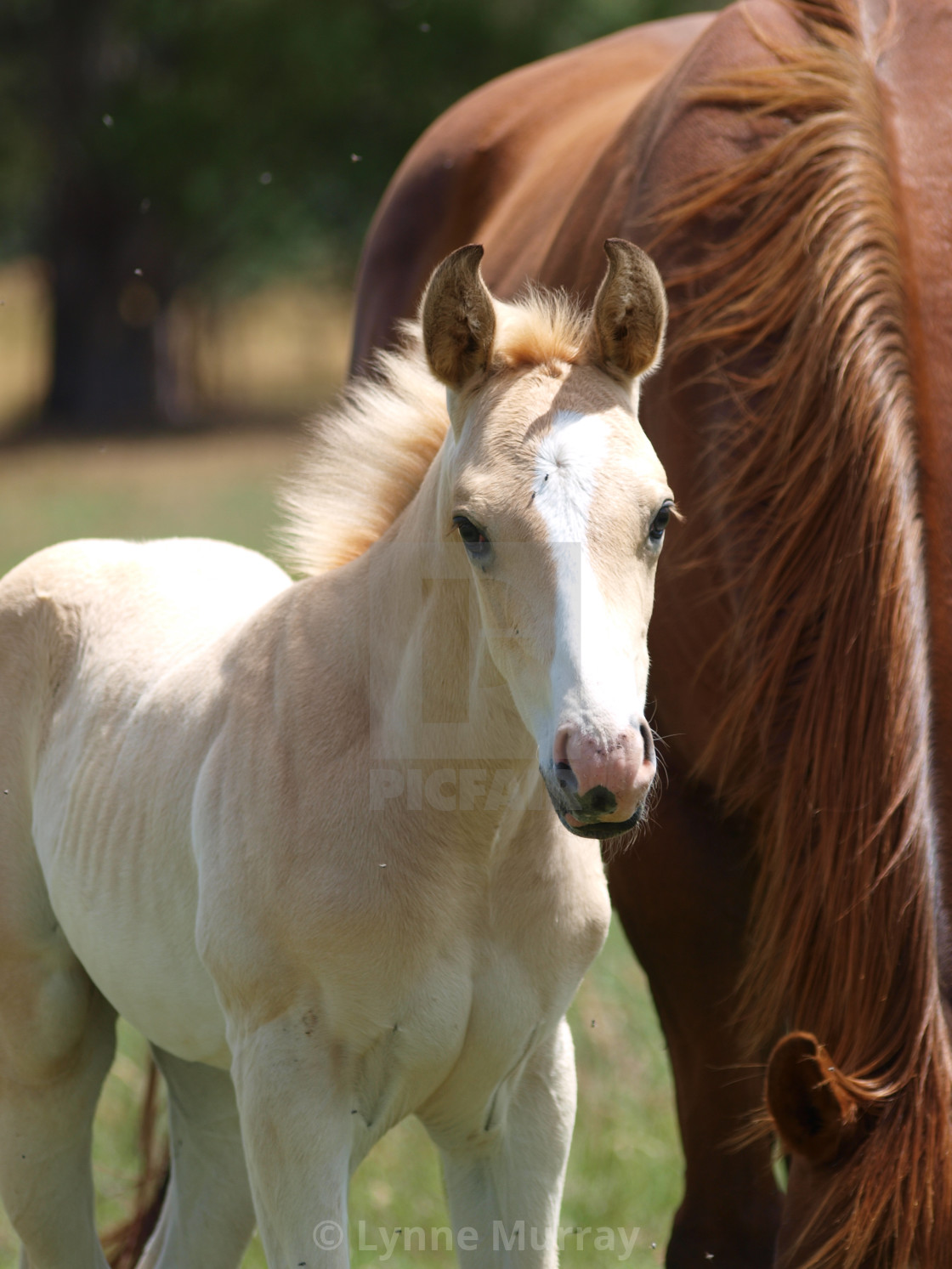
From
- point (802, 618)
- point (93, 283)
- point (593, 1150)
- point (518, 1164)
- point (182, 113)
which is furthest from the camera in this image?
point (93, 283)

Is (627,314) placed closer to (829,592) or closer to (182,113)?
(829,592)

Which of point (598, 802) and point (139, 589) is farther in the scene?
point (139, 589)

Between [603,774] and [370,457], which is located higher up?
[370,457]

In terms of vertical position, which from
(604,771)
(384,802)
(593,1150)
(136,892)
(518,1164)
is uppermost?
(604,771)

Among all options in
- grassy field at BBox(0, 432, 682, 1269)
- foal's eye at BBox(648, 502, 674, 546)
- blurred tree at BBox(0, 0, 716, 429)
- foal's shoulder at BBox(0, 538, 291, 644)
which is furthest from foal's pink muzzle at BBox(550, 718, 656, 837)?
blurred tree at BBox(0, 0, 716, 429)

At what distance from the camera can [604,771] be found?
4.62 ft

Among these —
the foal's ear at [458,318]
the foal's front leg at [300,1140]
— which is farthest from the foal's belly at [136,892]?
the foal's ear at [458,318]

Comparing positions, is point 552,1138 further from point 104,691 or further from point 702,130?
point 702,130

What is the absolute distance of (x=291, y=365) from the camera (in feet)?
67.5

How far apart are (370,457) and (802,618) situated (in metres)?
0.67

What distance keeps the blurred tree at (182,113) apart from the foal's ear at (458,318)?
14528 millimetres

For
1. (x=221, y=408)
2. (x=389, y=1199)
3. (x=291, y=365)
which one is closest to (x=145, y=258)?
(x=221, y=408)

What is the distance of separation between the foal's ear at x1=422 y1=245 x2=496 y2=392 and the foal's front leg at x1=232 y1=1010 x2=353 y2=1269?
0.82m

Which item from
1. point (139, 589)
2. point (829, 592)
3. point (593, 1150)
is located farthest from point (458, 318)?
point (593, 1150)
